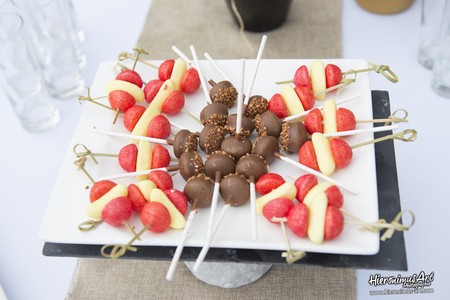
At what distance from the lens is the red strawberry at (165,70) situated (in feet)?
3.74

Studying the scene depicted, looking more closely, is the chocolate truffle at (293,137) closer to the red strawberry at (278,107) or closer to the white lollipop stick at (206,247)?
the red strawberry at (278,107)

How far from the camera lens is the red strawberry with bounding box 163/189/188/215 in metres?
0.91

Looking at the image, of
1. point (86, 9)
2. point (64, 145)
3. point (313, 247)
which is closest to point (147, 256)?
point (313, 247)

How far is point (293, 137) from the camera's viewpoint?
38.6 inches

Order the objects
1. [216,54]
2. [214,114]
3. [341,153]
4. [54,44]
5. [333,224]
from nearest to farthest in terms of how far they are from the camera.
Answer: [333,224] < [341,153] < [214,114] < [54,44] < [216,54]

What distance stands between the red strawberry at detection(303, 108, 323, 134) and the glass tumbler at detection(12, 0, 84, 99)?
0.80 meters

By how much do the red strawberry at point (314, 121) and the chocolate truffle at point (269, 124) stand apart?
6cm

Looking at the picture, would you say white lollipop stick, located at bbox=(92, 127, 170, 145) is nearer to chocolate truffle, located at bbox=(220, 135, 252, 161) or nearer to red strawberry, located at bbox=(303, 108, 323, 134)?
chocolate truffle, located at bbox=(220, 135, 252, 161)

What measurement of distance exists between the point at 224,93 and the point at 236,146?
0.48ft

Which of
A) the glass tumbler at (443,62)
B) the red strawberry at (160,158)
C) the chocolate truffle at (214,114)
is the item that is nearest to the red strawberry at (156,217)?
the red strawberry at (160,158)

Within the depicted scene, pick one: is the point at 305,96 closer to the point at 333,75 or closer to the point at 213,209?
the point at 333,75

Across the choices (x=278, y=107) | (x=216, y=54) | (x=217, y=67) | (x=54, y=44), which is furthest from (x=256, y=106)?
(x=54, y=44)

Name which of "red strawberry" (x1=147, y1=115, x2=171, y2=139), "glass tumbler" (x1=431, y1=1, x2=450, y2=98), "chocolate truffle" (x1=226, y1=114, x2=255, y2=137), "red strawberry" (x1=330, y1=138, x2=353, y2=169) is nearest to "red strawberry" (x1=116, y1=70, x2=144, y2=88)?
"red strawberry" (x1=147, y1=115, x2=171, y2=139)

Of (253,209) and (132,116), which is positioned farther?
(132,116)
